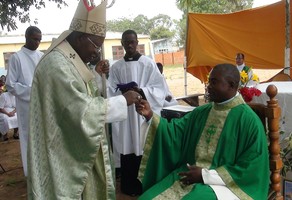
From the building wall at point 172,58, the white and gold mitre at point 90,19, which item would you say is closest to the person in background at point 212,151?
the white and gold mitre at point 90,19

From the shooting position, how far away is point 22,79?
16.4ft

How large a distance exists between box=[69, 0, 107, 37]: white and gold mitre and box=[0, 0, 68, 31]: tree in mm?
5599

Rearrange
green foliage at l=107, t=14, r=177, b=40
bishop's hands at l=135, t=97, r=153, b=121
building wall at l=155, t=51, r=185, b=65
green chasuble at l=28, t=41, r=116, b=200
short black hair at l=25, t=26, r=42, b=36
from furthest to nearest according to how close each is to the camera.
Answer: green foliage at l=107, t=14, r=177, b=40, building wall at l=155, t=51, r=185, b=65, short black hair at l=25, t=26, r=42, b=36, bishop's hands at l=135, t=97, r=153, b=121, green chasuble at l=28, t=41, r=116, b=200

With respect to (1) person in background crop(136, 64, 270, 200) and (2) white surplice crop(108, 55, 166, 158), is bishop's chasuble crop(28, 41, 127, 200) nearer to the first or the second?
(1) person in background crop(136, 64, 270, 200)

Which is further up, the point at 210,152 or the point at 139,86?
the point at 139,86

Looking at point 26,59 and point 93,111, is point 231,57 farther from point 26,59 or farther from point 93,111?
point 93,111

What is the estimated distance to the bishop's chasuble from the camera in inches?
89.1

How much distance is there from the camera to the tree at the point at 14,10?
758 cm

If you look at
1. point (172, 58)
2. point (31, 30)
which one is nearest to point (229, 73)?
point (31, 30)

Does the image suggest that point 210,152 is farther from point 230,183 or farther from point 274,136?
point 274,136

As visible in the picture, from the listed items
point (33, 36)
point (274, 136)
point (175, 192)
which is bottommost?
point (175, 192)

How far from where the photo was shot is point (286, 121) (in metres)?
3.07

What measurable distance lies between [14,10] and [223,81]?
22.3 ft

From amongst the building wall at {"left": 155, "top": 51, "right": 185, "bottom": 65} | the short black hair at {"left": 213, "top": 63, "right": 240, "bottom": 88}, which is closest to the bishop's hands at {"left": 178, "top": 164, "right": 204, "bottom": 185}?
the short black hair at {"left": 213, "top": 63, "right": 240, "bottom": 88}
